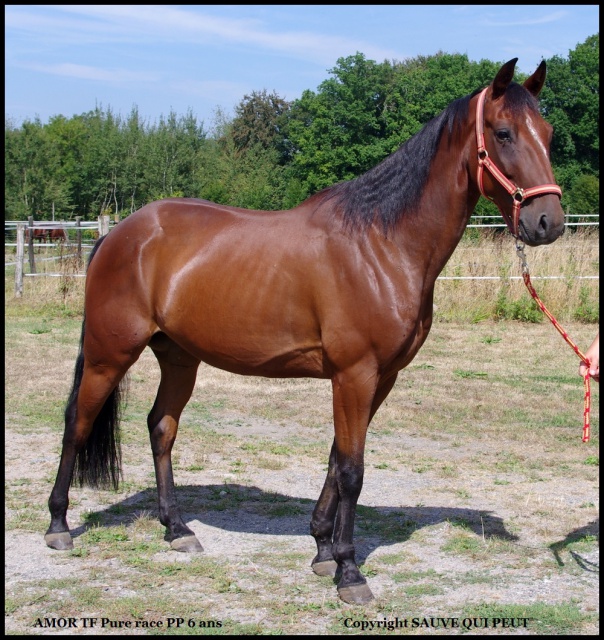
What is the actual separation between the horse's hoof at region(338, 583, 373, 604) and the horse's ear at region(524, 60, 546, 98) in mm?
2639

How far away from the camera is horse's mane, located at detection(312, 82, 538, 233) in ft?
12.1

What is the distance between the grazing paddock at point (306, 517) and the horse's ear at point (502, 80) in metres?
2.51

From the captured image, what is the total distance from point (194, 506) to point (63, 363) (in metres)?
5.69

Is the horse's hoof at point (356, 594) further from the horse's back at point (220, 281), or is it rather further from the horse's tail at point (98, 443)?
the horse's tail at point (98, 443)

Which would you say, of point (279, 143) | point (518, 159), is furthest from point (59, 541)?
point (279, 143)

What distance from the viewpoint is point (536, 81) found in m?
3.57

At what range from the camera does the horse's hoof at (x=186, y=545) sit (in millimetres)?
4345

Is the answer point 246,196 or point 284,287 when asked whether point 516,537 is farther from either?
point 246,196

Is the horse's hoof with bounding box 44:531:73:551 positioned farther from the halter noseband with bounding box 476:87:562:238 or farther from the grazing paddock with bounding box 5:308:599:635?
the halter noseband with bounding box 476:87:562:238

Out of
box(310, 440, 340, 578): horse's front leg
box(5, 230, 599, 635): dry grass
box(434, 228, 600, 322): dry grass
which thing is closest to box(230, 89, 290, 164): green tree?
box(434, 228, 600, 322): dry grass

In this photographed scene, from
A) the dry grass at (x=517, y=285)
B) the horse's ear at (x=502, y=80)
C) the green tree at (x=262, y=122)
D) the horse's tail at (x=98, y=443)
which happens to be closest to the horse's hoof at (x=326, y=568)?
the horse's tail at (x=98, y=443)

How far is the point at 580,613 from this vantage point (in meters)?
3.48

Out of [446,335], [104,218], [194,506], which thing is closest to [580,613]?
[194,506]

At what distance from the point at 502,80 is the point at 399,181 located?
0.70 m
